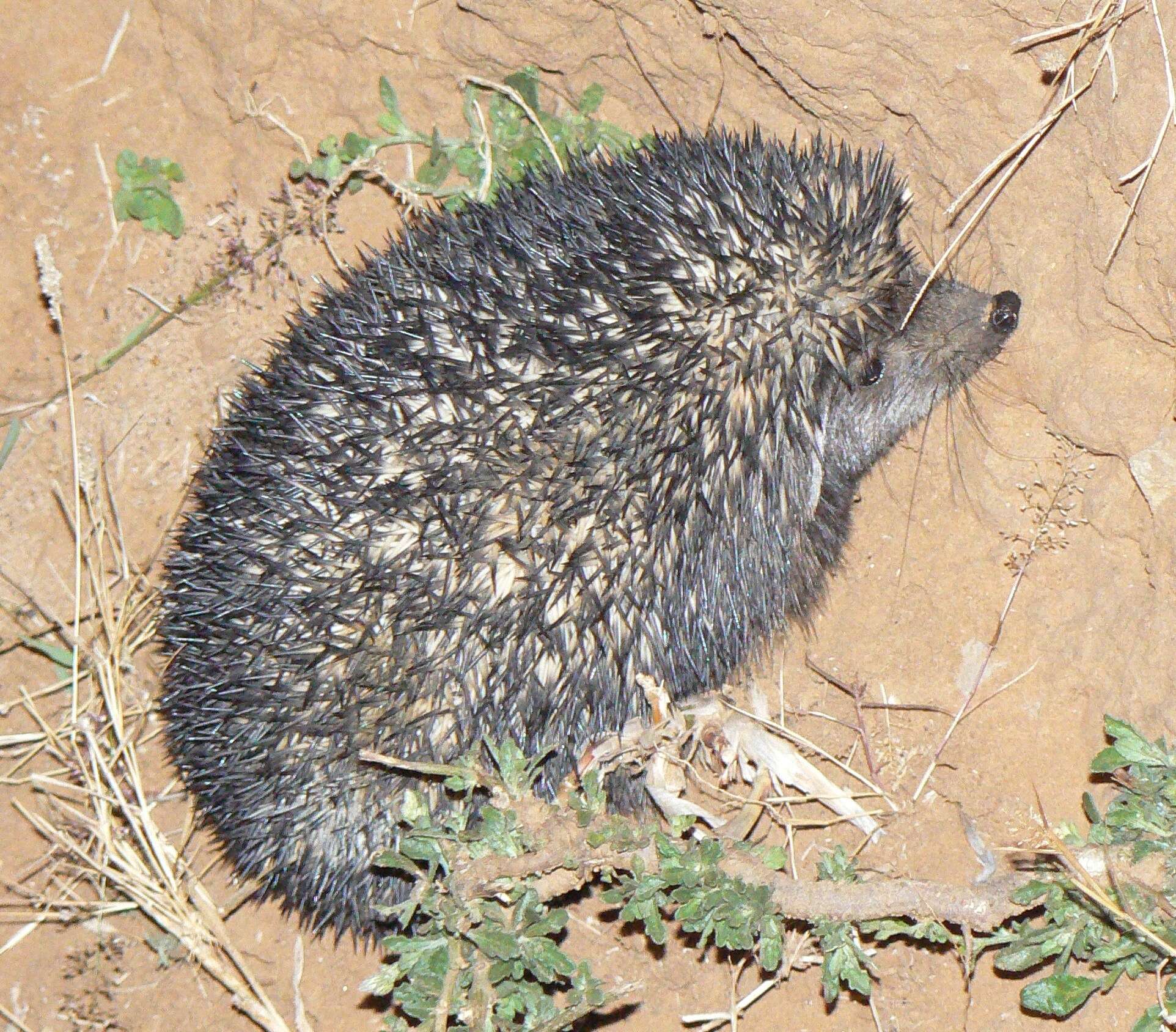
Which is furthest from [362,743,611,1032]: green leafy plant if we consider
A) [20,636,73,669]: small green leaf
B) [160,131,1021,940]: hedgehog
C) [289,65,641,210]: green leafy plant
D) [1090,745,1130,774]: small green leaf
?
[289,65,641,210]: green leafy plant

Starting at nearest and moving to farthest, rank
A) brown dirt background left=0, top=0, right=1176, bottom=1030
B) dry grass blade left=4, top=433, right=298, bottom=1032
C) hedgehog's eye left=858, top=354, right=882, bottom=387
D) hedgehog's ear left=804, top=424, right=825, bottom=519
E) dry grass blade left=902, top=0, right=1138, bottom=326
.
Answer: dry grass blade left=902, top=0, right=1138, bottom=326 → brown dirt background left=0, top=0, right=1176, bottom=1030 → hedgehog's ear left=804, top=424, right=825, bottom=519 → hedgehog's eye left=858, top=354, right=882, bottom=387 → dry grass blade left=4, top=433, right=298, bottom=1032

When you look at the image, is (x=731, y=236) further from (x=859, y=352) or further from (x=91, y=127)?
(x=91, y=127)

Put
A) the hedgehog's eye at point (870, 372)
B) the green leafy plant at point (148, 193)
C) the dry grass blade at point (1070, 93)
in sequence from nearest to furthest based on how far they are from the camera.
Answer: the dry grass blade at point (1070, 93), the hedgehog's eye at point (870, 372), the green leafy plant at point (148, 193)

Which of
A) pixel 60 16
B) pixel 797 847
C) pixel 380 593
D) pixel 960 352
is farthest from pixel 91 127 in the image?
pixel 797 847

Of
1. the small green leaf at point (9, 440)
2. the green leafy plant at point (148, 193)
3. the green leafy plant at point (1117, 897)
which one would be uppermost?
the green leafy plant at point (1117, 897)

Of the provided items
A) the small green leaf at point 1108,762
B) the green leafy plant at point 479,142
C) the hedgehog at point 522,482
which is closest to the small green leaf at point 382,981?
the hedgehog at point 522,482

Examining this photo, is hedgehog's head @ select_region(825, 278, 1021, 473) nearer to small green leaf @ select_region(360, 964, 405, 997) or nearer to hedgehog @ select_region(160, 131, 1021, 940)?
hedgehog @ select_region(160, 131, 1021, 940)

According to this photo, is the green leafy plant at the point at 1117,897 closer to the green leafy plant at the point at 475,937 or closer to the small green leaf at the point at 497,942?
the green leafy plant at the point at 475,937
